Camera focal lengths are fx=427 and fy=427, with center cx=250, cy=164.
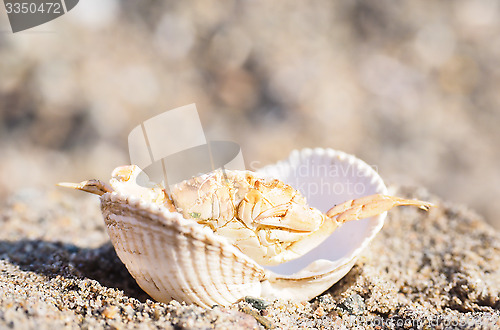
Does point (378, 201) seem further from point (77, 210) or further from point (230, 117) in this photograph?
point (230, 117)

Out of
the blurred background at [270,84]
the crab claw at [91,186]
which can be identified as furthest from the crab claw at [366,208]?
the blurred background at [270,84]

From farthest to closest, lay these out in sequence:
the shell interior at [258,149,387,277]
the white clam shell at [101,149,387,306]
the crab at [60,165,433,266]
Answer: the shell interior at [258,149,387,277]
the crab at [60,165,433,266]
the white clam shell at [101,149,387,306]

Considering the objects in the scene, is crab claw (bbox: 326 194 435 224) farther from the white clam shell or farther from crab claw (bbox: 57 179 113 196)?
crab claw (bbox: 57 179 113 196)

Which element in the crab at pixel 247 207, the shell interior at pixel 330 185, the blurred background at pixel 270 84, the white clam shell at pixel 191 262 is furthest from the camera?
the blurred background at pixel 270 84

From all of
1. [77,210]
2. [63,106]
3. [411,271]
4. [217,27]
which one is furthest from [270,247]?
[217,27]

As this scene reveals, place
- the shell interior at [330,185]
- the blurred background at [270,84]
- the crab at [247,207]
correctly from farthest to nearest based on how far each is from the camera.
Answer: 1. the blurred background at [270,84]
2. the shell interior at [330,185]
3. the crab at [247,207]

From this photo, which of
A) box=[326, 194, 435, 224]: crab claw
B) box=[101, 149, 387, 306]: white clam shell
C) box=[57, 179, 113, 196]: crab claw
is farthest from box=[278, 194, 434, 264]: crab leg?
box=[57, 179, 113, 196]: crab claw

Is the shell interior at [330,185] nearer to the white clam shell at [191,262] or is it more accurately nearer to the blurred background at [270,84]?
the white clam shell at [191,262]

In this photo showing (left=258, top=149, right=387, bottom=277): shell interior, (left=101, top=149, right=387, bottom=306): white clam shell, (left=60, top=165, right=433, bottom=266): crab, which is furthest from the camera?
(left=258, top=149, right=387, bottom=277): shell interior
